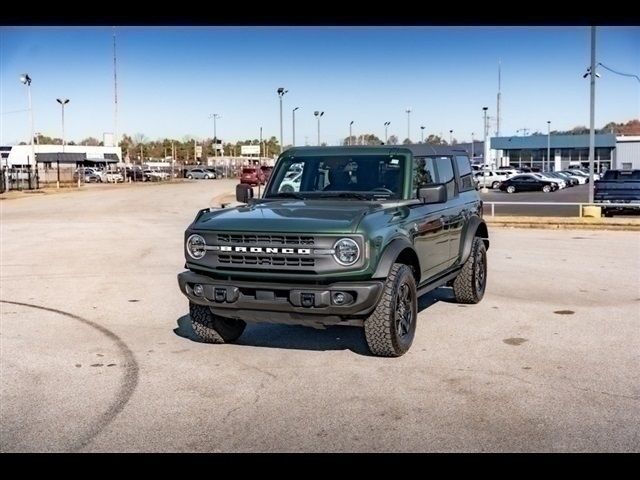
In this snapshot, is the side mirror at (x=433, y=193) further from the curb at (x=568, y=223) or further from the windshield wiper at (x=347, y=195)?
the curb at (x=568, y=223)

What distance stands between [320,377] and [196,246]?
161cm

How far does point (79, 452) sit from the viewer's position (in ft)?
14.0

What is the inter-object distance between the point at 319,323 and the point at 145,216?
65.4ft

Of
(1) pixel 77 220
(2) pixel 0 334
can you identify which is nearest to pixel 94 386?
(2) pixel 0 334

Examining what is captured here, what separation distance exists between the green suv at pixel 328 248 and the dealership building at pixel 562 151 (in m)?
81.6

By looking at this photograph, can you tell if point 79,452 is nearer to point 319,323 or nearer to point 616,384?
point 319,323

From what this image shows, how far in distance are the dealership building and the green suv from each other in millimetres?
81584

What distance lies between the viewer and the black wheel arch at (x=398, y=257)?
6.02 metres

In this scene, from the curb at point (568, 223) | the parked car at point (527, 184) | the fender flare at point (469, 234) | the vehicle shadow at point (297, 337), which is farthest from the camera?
the parked car at point (527, 184)

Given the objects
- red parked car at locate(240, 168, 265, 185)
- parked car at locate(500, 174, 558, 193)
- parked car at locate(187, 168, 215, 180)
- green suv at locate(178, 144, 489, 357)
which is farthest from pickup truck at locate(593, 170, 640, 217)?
parked car at locate(187, 168, 215, 180)

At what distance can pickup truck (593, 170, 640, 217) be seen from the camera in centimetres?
2217

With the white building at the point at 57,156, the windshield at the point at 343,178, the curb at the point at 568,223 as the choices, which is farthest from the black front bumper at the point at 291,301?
the white building at the point at 57,156
